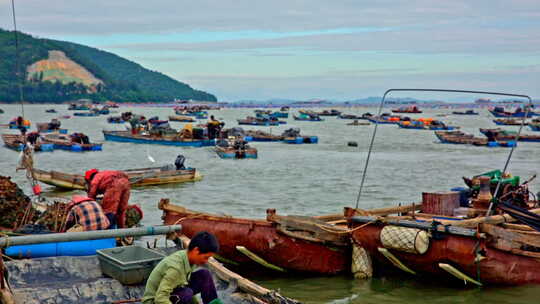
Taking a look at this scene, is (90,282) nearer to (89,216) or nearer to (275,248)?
(89,216)

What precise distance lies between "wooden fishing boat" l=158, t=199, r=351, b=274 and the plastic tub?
3.34 m

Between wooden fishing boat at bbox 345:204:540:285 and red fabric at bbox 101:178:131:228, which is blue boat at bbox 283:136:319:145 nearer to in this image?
wooden fishing boat at bbox 345:204:540:285

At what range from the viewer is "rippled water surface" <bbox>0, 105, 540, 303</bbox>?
1138 cm

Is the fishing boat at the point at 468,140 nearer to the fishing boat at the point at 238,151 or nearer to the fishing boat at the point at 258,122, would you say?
the fishing boat at the point at 238,151

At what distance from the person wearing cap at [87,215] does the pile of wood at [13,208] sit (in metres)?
1.53

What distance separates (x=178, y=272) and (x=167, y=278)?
0.11 metres

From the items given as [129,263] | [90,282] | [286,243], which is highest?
[129,263]

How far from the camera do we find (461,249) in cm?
1069

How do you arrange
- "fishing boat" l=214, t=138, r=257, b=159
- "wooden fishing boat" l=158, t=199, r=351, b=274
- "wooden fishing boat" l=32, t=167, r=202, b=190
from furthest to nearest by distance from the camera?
"fishing boat" l=214, t=138, r=257, b=159, "wooden fishing boat" l=32, t=167, r=202, b=190, "wooden fishing boat" l=158, t=199, r=351, b=274

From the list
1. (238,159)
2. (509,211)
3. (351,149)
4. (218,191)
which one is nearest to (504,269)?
(509,211)

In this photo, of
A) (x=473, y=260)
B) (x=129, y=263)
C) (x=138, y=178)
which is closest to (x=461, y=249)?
(x=473, y=260)

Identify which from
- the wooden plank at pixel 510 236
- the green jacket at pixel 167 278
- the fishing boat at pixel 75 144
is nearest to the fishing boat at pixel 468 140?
the fishing boat at pixel 75 144

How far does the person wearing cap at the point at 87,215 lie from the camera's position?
9.78 m

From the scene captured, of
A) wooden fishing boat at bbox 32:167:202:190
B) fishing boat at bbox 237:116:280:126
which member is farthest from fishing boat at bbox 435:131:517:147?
wooden fishing boat at bbox 32:167:202:190
